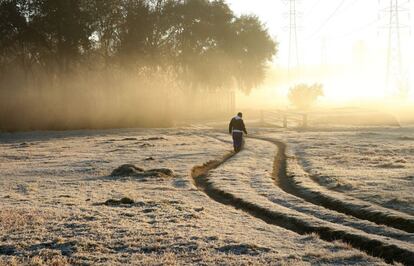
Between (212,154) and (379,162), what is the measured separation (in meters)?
10.1

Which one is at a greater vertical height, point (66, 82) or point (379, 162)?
point (66, 82)

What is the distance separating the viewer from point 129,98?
235 feet

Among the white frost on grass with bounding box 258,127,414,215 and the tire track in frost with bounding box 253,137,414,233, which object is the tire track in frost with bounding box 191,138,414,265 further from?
the white frost on grass with bounding box 258,127,414,215

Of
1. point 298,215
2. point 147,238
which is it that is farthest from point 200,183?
point 147,238

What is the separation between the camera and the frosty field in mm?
11891

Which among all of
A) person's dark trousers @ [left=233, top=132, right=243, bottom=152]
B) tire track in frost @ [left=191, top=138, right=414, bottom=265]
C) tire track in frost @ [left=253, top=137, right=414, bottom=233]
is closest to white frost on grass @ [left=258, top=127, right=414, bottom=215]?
tire track in frost @ [left=253, top=137, right=414, bottom=233]

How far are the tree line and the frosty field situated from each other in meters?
36.8

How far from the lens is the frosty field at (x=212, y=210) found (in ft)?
39.0

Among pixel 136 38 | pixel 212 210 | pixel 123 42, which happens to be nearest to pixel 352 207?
pixel 212 210

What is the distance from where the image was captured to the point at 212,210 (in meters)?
16.9

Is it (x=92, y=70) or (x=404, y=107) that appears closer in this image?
(x=92, y=70)

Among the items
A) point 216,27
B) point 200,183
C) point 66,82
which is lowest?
point 200,183

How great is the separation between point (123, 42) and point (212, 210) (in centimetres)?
5776

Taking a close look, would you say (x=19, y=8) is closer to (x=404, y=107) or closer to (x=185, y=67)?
(x=185, y=67)
